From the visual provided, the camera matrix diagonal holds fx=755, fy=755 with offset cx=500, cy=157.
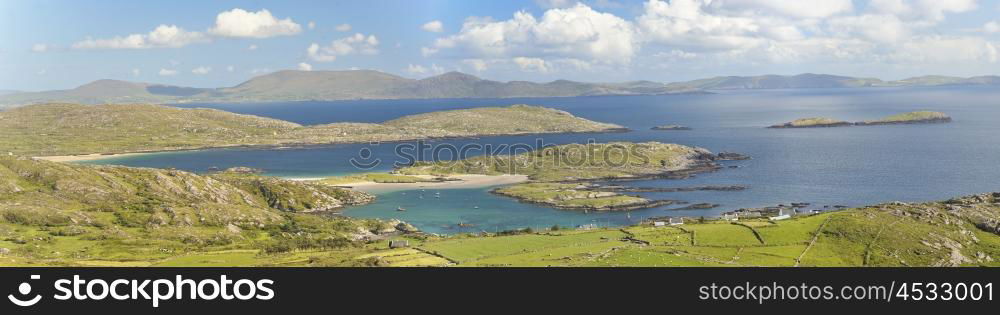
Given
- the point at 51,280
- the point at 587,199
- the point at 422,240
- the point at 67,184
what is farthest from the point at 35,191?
the point at 51,280

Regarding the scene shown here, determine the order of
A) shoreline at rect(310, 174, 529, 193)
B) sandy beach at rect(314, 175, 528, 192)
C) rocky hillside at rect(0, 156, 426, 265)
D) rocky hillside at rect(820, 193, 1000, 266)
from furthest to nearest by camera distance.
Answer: sandy beach at rect(314, 175, 528, 192) < shoreline at rect(310, 174, 529, 193) < rocky hillside at rect(0, 156, 426, 265) < rocky hillside at rect(820, 193, 1000, 266)

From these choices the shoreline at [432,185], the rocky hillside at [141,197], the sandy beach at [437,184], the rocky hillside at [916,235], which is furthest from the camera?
the sandy beach at [437,184]

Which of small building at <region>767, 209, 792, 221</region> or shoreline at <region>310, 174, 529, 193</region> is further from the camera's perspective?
shoreline at <region>310, 174, 529, 193</region>

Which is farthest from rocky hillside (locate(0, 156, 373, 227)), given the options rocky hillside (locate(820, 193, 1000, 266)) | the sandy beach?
rocky hillside (locate(820, 193, 1000, 266))

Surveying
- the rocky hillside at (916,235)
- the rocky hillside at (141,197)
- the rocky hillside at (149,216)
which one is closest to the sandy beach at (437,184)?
the rocky hillside at (141,197)

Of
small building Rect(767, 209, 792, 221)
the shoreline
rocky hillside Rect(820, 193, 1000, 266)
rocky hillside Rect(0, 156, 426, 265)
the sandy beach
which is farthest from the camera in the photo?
the sandy beach

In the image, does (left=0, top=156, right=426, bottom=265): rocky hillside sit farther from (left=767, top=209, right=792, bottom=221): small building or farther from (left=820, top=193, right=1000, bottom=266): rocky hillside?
(left=820, top=193, right=1000, bottom=266): rocky hillside

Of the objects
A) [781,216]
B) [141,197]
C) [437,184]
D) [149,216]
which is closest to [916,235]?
[781,216]

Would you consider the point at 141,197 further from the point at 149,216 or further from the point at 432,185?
the point at 432,185

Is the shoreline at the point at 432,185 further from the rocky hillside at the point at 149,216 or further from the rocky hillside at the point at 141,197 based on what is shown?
the rocky hillside at the point at 149,216

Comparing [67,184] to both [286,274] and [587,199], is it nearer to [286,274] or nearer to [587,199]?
[587,199]

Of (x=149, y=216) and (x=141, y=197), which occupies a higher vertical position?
(x=141, y=197)
